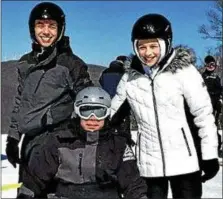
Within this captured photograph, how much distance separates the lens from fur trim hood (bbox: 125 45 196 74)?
3.22 meters

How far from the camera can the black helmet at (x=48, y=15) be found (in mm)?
3301

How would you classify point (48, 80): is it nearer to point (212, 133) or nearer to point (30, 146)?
point (30, 146)

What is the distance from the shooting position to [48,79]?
10.7ft

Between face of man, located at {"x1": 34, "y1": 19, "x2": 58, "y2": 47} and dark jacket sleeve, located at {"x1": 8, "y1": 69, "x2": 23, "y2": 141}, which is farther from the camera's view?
dark jacket sleeve, located at {"x1": 8, "y1": 69, "x2": 23, "y2": 141}

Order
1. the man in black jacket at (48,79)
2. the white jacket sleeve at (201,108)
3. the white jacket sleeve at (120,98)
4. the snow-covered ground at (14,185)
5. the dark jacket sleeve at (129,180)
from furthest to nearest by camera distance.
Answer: the snow-covered ground at (14,185), the white jacket sleeve at (120,98), the man in black jacket at (48,79), the white jacket sleeve at (201,108), the dark jacket sleeve at (129,180)

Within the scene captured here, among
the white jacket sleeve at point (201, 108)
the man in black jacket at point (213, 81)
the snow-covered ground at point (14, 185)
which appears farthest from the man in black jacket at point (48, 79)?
the man in black jacket at point (213, 81)

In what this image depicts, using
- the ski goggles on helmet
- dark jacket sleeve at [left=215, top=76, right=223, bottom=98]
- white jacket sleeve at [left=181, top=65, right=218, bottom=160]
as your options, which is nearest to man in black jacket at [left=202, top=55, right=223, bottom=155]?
dark jacket sleeve at [left=215, top=76, right=223, bottom=98]

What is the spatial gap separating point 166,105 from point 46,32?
826mm

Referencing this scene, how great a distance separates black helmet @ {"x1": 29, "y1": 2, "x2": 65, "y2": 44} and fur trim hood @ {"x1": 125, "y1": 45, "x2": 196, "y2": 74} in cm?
50

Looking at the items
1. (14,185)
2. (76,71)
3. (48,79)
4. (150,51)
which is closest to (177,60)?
(150,51)

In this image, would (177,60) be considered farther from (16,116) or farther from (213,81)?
(213,81)

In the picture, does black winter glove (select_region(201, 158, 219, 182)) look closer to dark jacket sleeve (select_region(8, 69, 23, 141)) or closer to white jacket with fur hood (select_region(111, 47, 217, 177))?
white jacket with fur hood (select_region(111, 47, 217, 177))

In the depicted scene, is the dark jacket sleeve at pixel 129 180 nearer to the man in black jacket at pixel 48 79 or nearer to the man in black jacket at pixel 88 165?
the man in black jacket at pixel 88 165

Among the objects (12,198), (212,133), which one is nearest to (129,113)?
(212,133)
